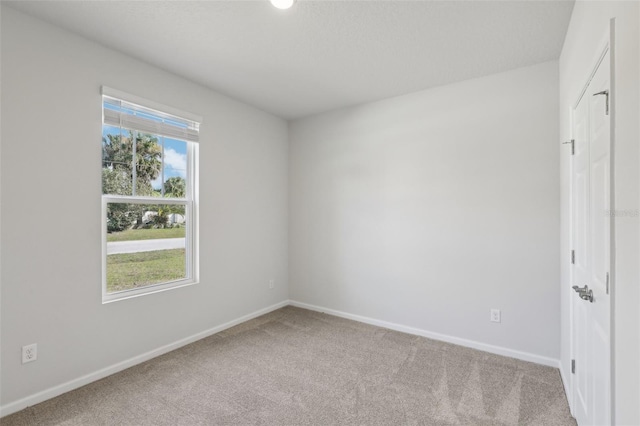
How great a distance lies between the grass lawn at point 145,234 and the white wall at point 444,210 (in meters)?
1.69

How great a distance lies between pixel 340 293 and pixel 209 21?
10.3 ft

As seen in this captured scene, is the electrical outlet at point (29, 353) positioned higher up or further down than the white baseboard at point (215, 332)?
higher up

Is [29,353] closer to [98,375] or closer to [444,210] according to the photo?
[98,375]

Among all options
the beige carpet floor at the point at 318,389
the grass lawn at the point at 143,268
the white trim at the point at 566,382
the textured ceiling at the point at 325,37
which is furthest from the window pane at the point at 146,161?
the white trim at the point at 566,382

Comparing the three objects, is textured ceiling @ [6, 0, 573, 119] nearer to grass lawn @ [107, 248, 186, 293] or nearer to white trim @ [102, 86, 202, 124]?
white trim @ [102, 86, 202, 124]

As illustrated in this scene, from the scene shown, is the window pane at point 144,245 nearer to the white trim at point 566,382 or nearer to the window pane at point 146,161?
the window pane at point 146,161

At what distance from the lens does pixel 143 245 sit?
279cm

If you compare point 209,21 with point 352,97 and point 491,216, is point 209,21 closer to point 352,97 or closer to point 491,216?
point 352,97

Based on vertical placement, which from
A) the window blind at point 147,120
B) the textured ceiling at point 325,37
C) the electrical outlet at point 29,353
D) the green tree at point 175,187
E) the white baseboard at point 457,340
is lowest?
the white baseboard at point 457,340

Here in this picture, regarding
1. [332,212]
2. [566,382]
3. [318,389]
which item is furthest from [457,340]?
[332,212]

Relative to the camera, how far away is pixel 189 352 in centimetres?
287

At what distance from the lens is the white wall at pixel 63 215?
6.54ft

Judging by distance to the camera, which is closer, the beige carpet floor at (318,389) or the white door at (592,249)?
the white door at (592,249)

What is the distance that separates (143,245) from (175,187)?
0.64 m
